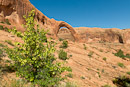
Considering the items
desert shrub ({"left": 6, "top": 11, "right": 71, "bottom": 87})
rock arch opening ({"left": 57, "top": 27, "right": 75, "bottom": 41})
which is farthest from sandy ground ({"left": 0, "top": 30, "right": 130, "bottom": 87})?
rock arch opening ({"left": 57, "top": 27, "right": 75, "bottom": 41})

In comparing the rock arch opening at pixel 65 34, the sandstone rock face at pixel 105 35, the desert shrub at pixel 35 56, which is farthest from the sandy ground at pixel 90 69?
the sandstone rock face at pixel 105 35

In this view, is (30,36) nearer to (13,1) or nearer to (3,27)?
(3,27)

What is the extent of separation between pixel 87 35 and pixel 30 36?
55725 millimetres

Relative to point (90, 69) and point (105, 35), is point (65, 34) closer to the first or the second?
point (105, 35)

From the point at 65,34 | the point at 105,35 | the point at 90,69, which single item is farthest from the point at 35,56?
the point at 105,35

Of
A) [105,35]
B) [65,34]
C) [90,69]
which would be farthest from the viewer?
[65,34]

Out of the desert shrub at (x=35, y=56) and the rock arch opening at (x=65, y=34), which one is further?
the rock arch opening at (x=65, y=34)

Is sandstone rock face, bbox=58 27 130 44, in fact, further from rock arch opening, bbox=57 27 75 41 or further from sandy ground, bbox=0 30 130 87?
sandy ground, bbox=0 30 130 87

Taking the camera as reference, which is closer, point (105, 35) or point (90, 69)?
point (90, 69)

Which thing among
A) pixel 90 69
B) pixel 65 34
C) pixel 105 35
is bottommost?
pixel 90 69

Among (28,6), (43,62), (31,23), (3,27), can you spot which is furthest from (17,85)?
(28,6)

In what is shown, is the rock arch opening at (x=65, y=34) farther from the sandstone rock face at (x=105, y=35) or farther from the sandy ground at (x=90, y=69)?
the sandy ground at (x=90, y=69)

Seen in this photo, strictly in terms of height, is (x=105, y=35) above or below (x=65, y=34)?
below

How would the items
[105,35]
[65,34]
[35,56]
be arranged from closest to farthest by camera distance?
[35,56] < [105,35] < [65,34]
